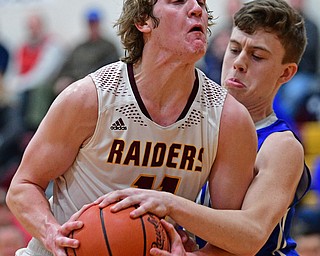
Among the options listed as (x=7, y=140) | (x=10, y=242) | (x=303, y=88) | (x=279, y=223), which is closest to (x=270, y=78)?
(x=279, y=223)

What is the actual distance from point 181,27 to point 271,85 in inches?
42.2

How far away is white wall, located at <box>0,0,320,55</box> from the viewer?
1326cm

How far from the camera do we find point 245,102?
5.00 m

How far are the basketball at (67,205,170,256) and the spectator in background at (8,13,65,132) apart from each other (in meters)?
8.13

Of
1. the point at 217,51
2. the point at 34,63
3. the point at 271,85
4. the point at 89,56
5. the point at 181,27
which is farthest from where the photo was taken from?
the point at 34,63

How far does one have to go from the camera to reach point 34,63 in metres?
13.2

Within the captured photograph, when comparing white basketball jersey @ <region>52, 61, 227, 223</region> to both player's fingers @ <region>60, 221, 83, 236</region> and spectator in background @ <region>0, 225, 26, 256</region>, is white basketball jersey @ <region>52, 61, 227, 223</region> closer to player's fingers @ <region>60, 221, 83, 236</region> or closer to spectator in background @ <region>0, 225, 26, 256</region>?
player's fingers @ <region>60, 221, 83, 236</region>

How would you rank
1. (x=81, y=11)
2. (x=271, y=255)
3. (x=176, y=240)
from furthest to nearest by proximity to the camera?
(x=81, y=11) → (x=271, y=255) → (x=176, y=240)

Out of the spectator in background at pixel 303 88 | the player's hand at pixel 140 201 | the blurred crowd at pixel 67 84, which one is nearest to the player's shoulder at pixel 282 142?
the player's hand at pixel 140 201

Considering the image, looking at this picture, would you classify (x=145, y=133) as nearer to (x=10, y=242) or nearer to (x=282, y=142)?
(x=282, y=142)

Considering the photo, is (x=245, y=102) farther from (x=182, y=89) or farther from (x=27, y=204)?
(x=27, y=204)

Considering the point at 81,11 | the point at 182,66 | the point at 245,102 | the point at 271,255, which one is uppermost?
the point at 182,66

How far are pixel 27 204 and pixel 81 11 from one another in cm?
972

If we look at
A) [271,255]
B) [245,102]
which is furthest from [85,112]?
[271,255]
